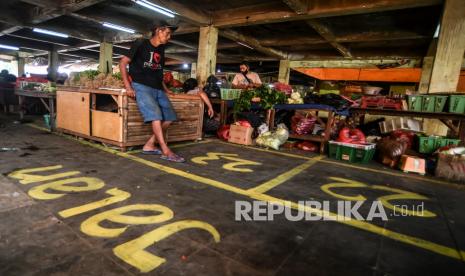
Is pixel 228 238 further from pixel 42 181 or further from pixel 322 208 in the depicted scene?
pixel 42 181

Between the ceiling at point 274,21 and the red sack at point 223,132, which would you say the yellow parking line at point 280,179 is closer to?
the red sack at point 223,132

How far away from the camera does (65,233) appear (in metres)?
1.84

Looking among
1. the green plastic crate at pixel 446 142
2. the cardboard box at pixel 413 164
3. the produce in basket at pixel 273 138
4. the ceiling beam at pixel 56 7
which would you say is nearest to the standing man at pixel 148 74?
the produce in basket at pixel 273 138

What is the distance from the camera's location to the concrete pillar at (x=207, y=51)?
309 inches

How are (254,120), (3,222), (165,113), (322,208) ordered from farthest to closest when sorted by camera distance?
(254,120), (165,113), (322,208), (3,222)

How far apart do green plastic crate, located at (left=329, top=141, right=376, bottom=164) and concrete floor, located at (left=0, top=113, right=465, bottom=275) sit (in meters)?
1.14

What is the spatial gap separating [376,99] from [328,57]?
5999mm

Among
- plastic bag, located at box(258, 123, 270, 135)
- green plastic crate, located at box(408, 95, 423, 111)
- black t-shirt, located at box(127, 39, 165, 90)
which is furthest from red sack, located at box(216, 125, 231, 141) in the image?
green plastic crate, located at box(408, 95, 423, 111)

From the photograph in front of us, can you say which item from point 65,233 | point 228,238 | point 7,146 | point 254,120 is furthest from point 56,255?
point 254,120

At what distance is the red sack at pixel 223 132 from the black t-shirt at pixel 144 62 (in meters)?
2.58

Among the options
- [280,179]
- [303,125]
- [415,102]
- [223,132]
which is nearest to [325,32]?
[415,102]

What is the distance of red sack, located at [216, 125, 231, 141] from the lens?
6449 millimetres

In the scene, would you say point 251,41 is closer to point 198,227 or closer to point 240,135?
point 240,135

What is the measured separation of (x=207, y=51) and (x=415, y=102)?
5.59 metres
